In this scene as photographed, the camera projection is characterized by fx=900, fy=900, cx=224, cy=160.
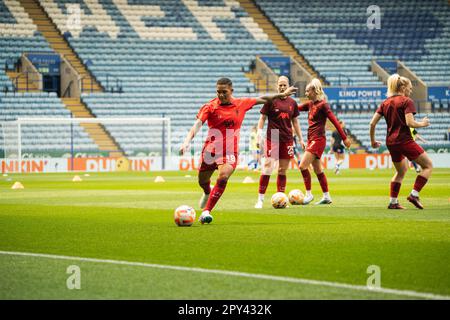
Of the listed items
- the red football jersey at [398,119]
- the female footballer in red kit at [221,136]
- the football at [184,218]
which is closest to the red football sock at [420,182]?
the red football jersey at [398,119]

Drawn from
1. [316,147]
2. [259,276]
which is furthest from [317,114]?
[259,276]

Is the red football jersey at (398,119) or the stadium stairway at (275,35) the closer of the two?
the red football jersey at (398,119)

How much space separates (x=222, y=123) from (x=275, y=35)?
4246 centimetres

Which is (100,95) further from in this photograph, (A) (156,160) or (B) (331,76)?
(B) (331,76)

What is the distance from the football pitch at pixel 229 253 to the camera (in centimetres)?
714

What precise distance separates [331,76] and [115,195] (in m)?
32.4

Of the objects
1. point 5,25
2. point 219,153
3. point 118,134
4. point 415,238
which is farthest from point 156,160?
point 415,238

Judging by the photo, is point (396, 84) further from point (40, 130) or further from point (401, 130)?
point (40, 130)

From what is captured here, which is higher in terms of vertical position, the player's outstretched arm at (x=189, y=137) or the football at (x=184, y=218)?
the player's outstretched arm at (x=189, y=137)

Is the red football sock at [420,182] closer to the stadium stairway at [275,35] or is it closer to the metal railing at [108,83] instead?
the metal railing at [108,83]

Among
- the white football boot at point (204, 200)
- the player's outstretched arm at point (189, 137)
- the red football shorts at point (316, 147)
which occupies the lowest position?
the white football boot at point (204, 200)

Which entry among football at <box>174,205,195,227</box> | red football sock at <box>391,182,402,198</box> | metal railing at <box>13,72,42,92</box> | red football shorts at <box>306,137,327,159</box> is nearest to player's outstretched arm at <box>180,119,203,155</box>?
football at <box>174,205,195,227</box>

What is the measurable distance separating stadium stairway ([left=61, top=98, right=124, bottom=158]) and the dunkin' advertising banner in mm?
670

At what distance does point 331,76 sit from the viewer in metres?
52.5
